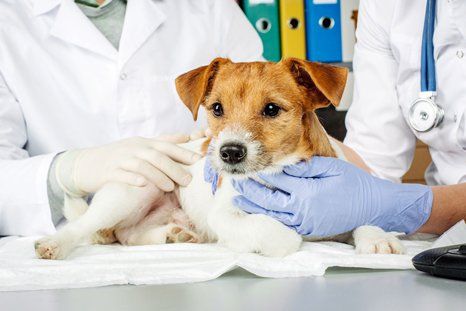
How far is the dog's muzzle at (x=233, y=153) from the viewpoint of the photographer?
3.32 ft

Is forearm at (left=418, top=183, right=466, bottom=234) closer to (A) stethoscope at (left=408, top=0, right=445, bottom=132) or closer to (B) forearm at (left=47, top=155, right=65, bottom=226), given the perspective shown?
(A) stethoscope at (left=408, top=0, right=445, bottom=132)

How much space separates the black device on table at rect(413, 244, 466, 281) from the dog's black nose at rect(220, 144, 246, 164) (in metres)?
0.34

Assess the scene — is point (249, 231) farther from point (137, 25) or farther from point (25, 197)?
point (137, 25)

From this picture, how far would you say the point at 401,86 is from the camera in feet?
4.69

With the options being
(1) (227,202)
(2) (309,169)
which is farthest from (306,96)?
(1) (227,202)

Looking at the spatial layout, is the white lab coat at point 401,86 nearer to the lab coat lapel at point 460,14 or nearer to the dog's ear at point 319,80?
the lab coat lapel at point 460,14

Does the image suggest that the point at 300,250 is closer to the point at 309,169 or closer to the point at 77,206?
the point at 309,169

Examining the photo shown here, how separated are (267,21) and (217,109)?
0.97m

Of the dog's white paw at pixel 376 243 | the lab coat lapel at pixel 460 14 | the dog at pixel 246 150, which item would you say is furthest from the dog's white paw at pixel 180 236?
the lab coat lapel at pixel 460 14

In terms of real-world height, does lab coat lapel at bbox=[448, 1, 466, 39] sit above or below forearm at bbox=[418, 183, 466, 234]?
above

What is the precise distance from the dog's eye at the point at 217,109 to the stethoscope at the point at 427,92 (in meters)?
0.45

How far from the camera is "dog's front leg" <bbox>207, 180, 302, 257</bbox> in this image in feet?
3.24

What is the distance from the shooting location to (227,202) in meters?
1.15

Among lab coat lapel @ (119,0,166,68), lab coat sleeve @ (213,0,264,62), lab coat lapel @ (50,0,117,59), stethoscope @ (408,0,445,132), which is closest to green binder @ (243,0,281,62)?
lab coat sleeve @ (213,0,264,62)
